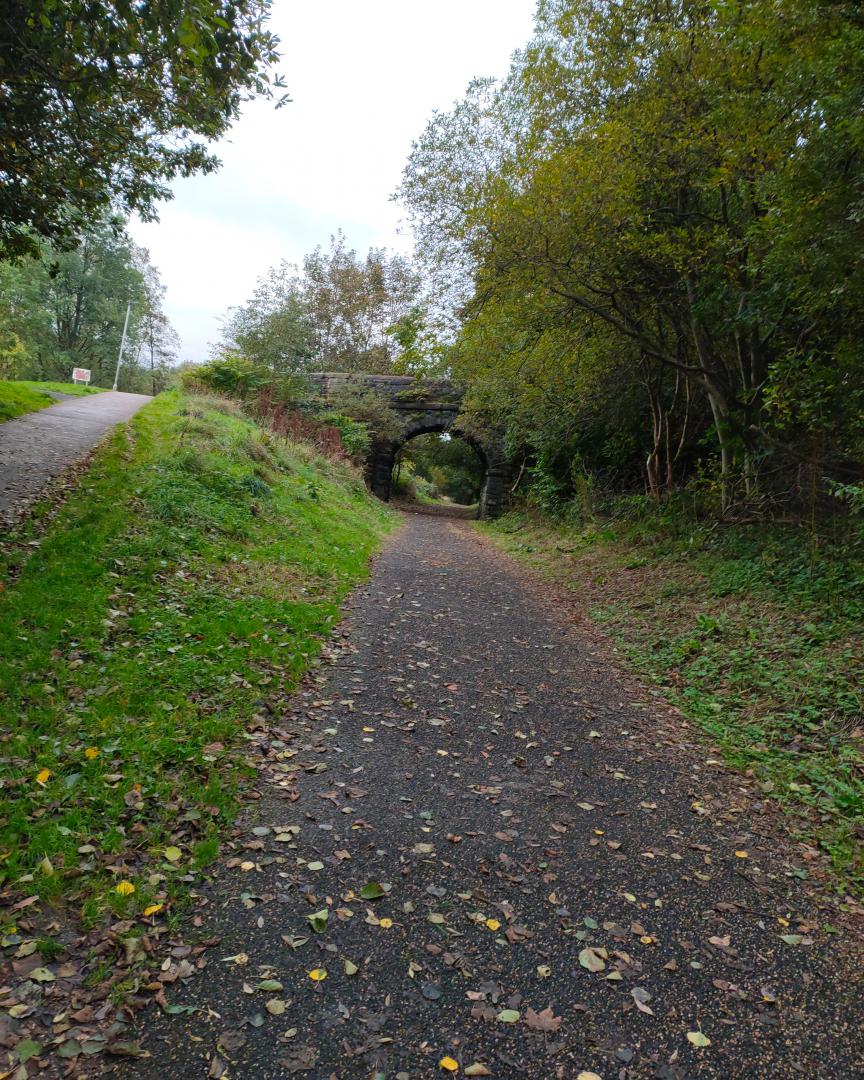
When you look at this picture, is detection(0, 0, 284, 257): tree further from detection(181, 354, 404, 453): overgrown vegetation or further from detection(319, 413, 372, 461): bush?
detection(319, 413, 372, 461): bush

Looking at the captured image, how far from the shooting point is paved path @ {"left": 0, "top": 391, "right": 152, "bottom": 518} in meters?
8.24

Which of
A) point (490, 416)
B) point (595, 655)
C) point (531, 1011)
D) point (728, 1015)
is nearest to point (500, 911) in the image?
point (531, 1011)

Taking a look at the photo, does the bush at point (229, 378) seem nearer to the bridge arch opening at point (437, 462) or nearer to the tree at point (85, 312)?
the bridge arch opening at point (437, 462)

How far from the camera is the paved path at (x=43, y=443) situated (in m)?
8.24

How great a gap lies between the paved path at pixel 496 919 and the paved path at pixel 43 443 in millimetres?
5830

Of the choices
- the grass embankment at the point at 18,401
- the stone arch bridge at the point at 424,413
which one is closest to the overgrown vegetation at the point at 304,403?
the stone arch bridge at the point at 424,413

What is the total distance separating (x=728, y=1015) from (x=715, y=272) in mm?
9605

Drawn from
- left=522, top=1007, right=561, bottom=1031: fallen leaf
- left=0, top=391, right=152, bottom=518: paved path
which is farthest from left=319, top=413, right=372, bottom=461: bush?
left=522, top=1007, right=561, bottom=1031: fallen leaf

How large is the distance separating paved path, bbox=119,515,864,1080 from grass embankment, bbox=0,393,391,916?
402mm

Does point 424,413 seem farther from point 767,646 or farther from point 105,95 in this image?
point 767,646

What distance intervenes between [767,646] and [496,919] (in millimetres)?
4749

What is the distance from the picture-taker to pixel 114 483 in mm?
8938

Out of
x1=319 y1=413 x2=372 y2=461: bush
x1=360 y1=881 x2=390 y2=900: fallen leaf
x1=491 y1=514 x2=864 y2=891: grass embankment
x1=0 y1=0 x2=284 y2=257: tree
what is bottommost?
x1=360 y1=881 x2=390 y2=900: fallen leaf

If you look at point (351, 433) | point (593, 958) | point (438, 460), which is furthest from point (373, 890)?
point (438, 460)
